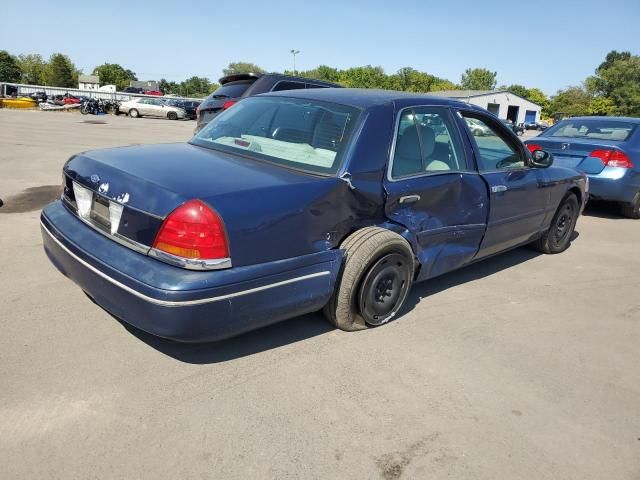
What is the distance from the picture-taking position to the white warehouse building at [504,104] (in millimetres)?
63406

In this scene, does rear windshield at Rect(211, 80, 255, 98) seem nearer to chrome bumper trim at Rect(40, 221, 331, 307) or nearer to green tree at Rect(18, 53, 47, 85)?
chrome bumper trim at Rect(40, 221, 331, 307)

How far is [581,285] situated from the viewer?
487 centimetres

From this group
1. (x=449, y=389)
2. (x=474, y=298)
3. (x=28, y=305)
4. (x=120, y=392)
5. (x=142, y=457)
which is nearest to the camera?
(x=142, y=457)

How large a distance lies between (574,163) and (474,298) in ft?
14.3

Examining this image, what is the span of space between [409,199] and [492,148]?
1.41 m

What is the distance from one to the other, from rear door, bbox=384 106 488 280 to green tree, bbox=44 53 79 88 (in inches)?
4171

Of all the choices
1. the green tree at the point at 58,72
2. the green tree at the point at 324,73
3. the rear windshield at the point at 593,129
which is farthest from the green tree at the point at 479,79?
the rear windshield at the point at 593,129

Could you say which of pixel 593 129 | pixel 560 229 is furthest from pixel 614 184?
pixel 560 229

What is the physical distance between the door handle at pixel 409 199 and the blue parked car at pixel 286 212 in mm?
12

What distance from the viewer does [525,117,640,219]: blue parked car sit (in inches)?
287

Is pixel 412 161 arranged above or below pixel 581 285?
above

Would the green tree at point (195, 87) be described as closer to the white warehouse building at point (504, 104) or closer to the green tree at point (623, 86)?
the white warehouse building at point (504, 104)

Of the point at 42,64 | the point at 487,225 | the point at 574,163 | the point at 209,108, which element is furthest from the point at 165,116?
the point at 42,64

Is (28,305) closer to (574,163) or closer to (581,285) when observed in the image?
(581,285)
